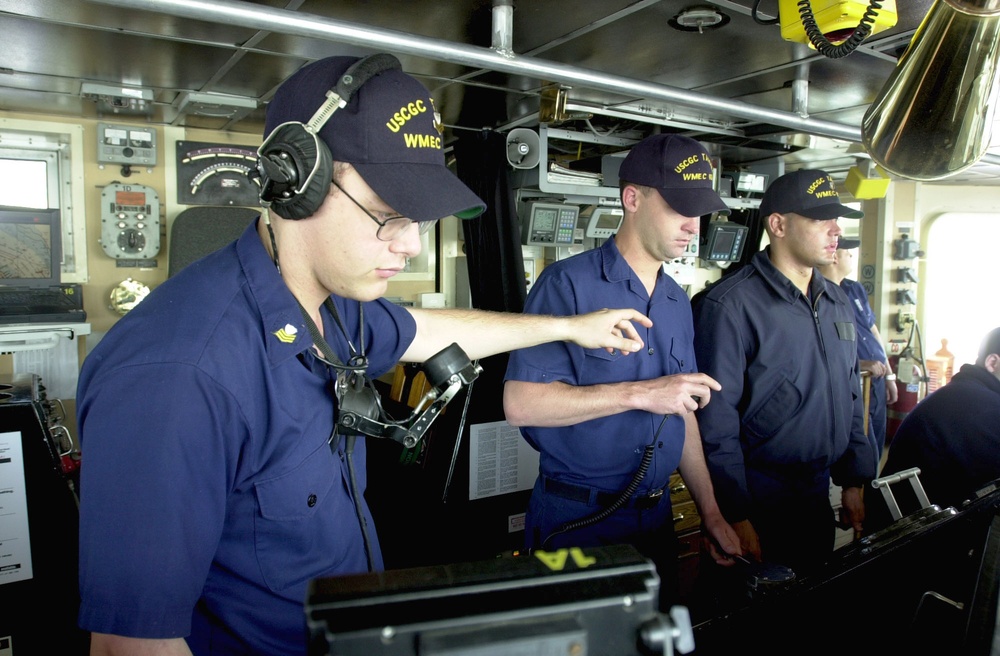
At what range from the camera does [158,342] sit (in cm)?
99

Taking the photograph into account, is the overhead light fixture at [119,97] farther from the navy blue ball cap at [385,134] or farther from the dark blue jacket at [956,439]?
the dark blue jacket at [956,439]

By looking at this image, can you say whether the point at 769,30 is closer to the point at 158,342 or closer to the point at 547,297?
the point at 547,297

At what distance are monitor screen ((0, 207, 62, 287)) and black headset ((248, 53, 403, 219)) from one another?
3302 mm

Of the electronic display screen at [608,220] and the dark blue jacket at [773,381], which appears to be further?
the electronic display screen at [608,220]

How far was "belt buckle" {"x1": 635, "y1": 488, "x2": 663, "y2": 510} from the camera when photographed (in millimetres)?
2197

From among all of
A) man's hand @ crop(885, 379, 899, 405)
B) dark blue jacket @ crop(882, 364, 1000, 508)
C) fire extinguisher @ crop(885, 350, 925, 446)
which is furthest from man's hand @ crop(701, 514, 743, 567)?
fire extinguisher @ crop(885, 350, 925, 446)

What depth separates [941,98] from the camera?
43.8 inches

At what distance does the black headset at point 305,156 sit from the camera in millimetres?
1103

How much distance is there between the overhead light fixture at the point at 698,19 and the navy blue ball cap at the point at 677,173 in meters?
0.49

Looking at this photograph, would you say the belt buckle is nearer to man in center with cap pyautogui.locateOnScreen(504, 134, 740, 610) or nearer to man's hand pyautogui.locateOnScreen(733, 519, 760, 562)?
man in center with cap pyautogui.locateOnScreen(504, 134, 740, 610)

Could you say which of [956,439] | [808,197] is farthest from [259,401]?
[956,439]

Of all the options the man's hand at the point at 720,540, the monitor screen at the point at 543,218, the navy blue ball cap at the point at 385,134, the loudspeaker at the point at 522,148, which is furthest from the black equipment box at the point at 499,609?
the monitor screen at the point at 543,218

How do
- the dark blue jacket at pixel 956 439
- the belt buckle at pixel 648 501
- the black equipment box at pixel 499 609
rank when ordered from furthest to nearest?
the dark blue jacket at pixel 956 439 → the belt buckle at pixel 648 501 → the black equipment box at pixel 499 609

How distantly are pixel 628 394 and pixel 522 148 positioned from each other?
233cm
